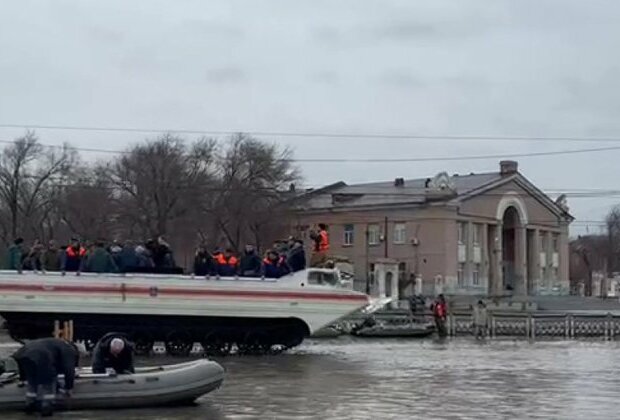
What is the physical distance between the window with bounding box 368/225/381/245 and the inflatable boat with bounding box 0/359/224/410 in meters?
68.4

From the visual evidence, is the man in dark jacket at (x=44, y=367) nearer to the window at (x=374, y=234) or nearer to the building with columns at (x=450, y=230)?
the building with columns at (x=450, y=230)

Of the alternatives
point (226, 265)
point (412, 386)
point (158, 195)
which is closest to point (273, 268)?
point (226, 265)

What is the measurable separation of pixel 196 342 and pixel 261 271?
2.89 metres

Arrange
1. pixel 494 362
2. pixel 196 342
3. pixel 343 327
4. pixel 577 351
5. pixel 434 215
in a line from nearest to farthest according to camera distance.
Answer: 1. pixel 494 362
2. pixel 196 342
3. pixel 577 351
4. pixel 343 327
5. pixel 434 215

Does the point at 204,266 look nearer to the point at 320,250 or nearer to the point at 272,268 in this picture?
the point at 272,268

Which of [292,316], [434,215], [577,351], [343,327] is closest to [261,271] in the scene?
[292,316]

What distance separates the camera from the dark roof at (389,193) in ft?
282

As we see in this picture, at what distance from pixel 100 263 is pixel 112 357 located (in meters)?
13.6

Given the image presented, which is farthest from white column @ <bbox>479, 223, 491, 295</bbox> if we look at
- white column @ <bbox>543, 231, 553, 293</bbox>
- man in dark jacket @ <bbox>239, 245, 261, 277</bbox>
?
man in dark jacket @ <bbox>239, 245, 261, 277</bbox>

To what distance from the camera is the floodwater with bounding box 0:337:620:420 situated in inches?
779

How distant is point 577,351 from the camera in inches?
1513

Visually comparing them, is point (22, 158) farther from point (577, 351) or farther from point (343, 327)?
point (577, 351)

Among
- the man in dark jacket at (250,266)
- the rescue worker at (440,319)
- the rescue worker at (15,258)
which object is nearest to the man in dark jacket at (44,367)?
the rescue worker at (15,258)

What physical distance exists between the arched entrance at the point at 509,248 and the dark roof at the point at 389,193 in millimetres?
3816
